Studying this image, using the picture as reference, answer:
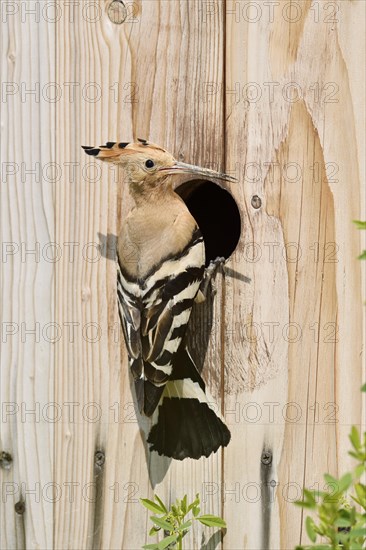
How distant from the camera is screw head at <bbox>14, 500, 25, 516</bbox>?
2.78 meters

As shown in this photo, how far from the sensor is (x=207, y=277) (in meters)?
2.67

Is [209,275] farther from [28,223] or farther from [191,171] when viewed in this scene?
[28,223]

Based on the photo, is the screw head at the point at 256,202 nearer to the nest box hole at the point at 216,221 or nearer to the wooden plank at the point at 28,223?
the wooden plank at the point at 28,223

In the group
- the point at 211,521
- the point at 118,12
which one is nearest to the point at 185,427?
the point at 211,521

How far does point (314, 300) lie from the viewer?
8.77 feet

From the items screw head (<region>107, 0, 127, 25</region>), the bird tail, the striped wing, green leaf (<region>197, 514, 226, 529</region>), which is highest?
screw head (<region>107, 0, 127, 25</region>)

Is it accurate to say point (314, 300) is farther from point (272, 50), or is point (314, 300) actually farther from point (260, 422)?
point (272, 50)

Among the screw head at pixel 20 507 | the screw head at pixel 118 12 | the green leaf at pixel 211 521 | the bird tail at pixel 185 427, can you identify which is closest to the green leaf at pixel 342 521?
the green leaf at pixel 211 521

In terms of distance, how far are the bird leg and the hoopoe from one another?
0.01 m

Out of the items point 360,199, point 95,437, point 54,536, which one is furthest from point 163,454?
point 360,199

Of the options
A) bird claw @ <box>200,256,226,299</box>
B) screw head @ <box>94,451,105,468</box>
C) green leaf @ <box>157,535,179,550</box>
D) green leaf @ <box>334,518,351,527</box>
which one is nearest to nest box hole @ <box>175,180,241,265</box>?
bird claw @ <box>200,256,226,299</box>

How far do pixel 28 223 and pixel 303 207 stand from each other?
0.81 metres

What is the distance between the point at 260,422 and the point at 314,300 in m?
0.39

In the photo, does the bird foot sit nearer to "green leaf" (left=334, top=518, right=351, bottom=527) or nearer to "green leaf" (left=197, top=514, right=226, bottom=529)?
"green leaf" (left=197, top=514, right=226, bottom=529)
